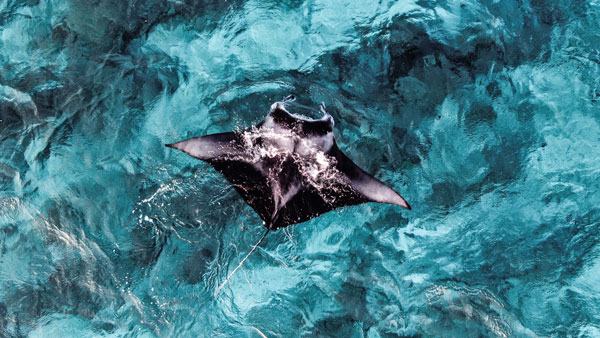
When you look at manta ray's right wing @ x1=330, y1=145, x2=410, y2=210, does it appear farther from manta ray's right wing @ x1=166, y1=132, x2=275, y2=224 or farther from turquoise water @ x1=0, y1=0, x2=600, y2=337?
turquoise water @ x1=0, y1=0, x2=600, y2=337

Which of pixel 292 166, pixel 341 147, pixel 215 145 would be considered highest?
pixel 215 145

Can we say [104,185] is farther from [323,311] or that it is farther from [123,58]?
[323,311]

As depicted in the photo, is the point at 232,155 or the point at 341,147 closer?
the point at 232,155

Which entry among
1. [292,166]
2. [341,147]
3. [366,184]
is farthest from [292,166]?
[341,147]

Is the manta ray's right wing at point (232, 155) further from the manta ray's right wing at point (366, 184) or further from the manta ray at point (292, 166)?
the manta ray's right wing at point (366, 184)

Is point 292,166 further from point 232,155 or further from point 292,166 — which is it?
point 232,155

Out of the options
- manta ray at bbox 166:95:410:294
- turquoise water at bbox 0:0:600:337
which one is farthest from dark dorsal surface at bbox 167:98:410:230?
turquoise water at bbox 0:0:600:337
